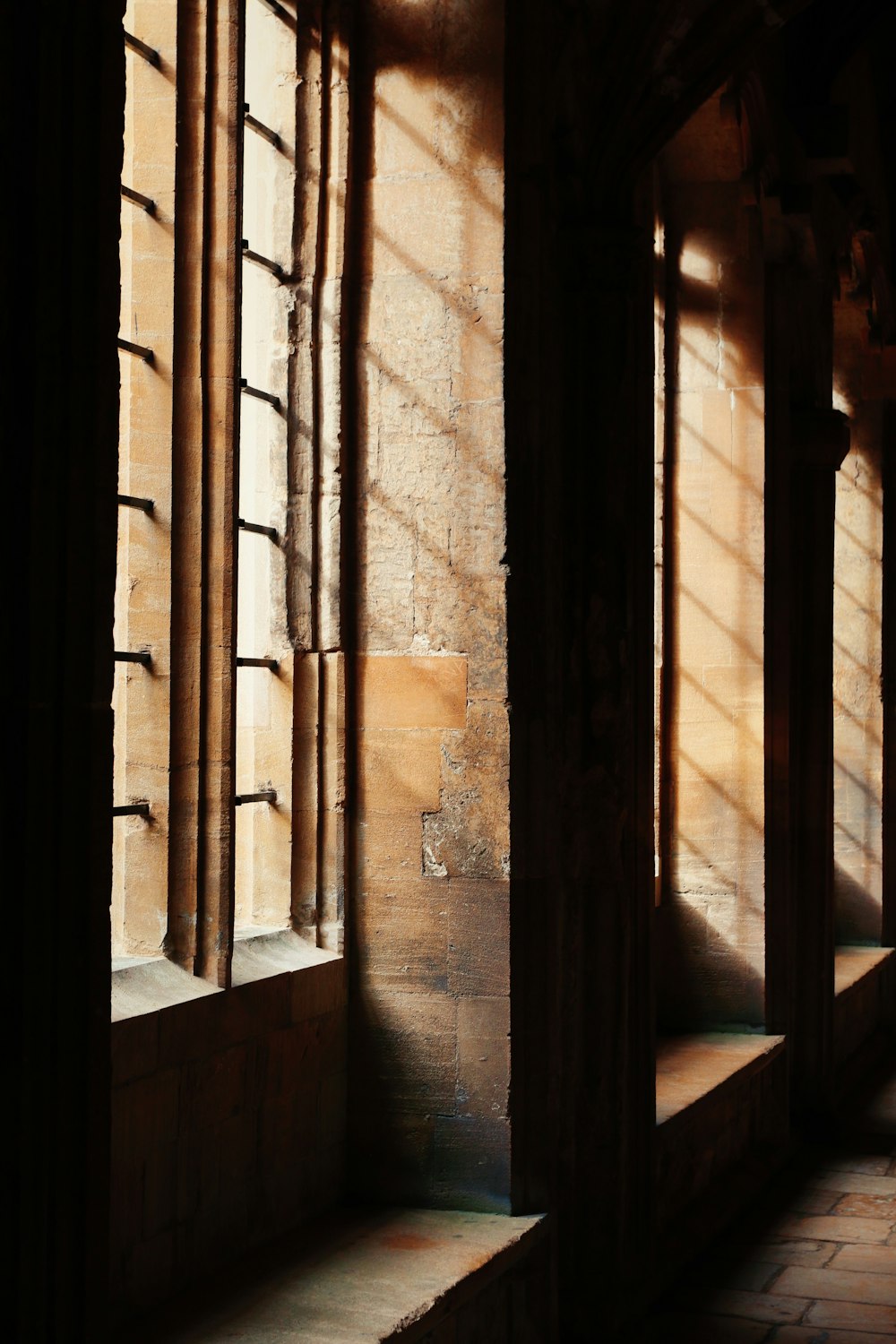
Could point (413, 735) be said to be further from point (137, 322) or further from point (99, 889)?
point (99, 889)

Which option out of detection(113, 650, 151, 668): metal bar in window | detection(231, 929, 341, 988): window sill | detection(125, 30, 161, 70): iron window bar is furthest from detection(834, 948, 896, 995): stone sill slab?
detection(125, 30, 161, 70): iron window bar

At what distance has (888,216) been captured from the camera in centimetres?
1117

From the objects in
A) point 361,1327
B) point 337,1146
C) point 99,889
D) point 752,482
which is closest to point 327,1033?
point 337,1146

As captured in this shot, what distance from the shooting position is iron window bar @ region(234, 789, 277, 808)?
426 cm

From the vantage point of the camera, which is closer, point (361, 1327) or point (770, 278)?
point (361, 1327)

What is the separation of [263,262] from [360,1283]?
2342 mm

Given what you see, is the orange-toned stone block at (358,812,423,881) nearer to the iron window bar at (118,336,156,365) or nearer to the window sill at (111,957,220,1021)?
the window sill at (111,957,220,1021)

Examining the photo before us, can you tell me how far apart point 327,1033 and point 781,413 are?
4.03 metres

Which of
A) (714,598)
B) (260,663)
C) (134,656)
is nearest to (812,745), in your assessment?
(714,598)

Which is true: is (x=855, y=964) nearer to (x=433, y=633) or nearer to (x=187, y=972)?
(x=433, y=633)

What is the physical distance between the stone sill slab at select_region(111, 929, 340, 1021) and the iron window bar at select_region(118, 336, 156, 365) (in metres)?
1.25

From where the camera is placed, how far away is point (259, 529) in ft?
14.2

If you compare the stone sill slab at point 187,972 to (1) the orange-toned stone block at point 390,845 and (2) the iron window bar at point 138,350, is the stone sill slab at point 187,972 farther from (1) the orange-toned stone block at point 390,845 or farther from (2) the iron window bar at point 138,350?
(2) the iron window bar at point 138,350

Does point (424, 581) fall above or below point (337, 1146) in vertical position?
above
